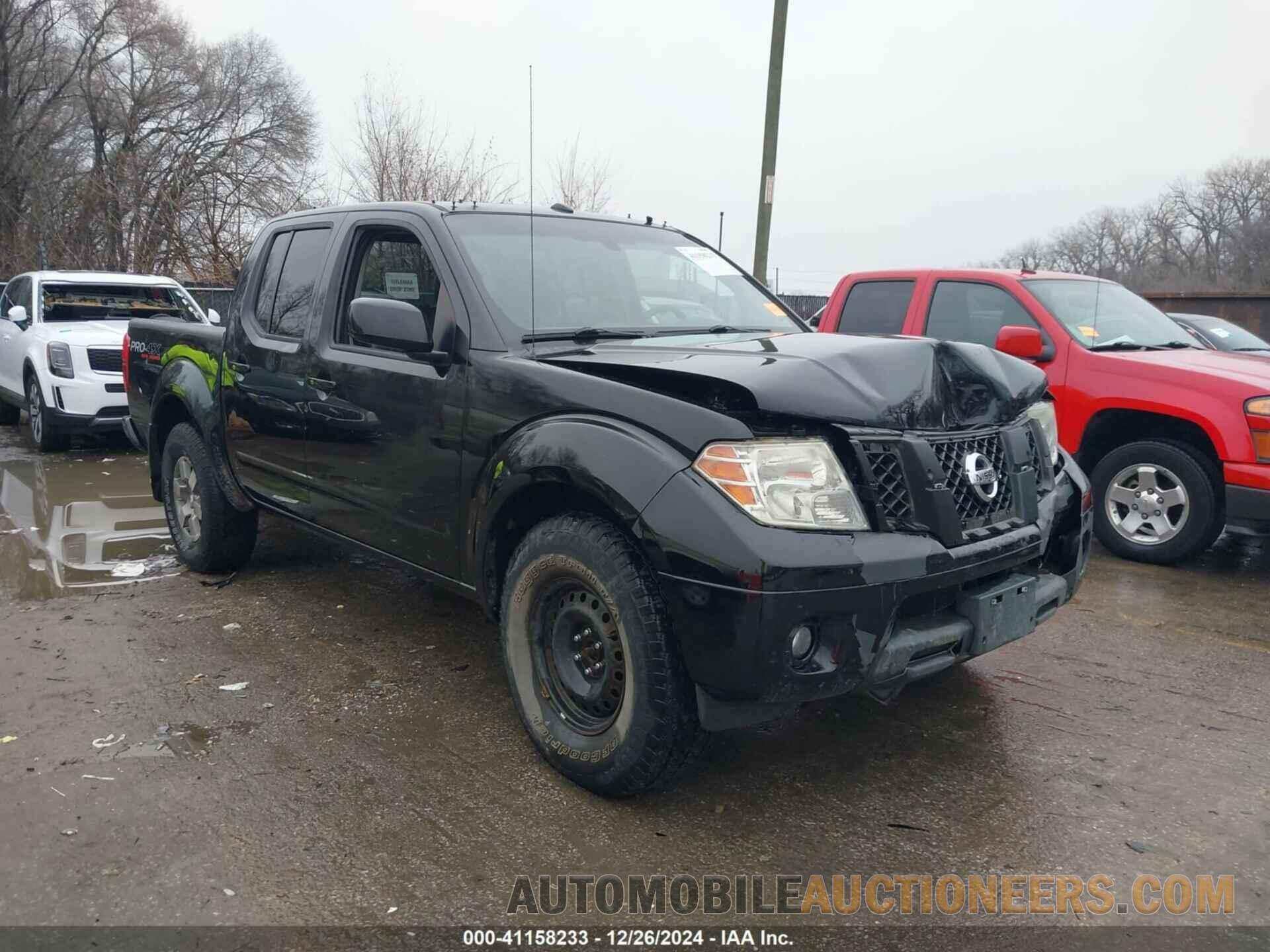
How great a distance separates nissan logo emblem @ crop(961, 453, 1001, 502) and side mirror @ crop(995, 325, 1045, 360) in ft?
9.27

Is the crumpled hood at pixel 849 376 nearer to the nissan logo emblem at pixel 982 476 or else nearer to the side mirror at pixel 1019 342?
the nissan logo emblem at pixel 982 476

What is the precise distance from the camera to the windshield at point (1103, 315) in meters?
6.14

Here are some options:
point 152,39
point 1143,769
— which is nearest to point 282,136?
point 152,39

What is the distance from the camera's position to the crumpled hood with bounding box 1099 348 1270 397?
5.40 m

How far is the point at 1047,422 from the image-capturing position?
3535 millimetres

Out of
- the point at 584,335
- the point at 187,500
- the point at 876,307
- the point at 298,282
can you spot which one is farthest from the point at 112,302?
the point at 584,335

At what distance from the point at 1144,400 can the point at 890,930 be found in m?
4.38

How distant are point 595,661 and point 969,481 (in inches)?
50.3

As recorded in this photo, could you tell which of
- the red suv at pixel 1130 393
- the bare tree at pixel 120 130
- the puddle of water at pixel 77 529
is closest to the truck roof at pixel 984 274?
the red suv at pixel 1130 393

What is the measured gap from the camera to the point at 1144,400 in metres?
5.65

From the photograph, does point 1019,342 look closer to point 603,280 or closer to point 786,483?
point 603,280

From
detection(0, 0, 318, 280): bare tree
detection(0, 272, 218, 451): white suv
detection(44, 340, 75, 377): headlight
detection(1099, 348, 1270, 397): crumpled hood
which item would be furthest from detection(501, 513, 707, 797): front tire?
detection(0, 0, 318, 280): bare tree

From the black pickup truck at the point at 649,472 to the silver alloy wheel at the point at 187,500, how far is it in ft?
3.97

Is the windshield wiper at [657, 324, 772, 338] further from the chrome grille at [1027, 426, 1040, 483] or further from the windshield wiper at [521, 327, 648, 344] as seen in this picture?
the chrome grille at [1027, 426, 1040, 483]
